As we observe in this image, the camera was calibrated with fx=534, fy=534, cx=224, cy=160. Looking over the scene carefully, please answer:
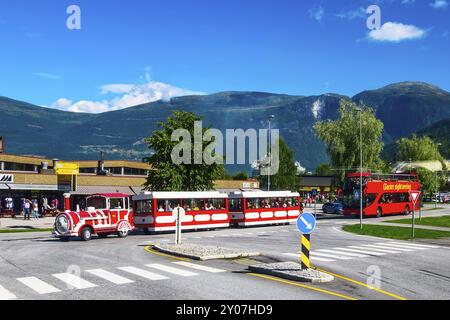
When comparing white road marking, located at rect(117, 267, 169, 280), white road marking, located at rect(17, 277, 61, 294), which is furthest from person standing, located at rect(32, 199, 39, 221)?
white road marking, located at rect(17, 277, 61, 294)

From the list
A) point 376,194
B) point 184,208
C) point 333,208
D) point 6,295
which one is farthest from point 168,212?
point 333,208

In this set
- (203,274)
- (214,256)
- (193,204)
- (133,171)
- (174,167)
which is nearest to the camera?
(203,274)

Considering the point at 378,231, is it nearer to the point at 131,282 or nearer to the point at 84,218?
the point at 84,218

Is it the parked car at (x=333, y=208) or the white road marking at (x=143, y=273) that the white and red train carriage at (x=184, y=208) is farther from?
the parked car at (x=333, y=208)

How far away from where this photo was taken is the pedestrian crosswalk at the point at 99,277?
541 inches

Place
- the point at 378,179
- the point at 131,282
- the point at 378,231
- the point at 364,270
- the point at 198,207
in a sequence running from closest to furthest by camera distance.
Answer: the point at 131,282, the point at 364,270, the point at 378,231, the point at 198,207, the point at 378,179

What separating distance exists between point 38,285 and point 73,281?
3.27 feet

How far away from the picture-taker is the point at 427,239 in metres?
31.3

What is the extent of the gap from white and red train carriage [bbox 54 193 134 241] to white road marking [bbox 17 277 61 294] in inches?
540

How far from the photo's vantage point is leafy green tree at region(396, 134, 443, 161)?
100 meters

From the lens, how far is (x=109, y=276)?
52.0 ft

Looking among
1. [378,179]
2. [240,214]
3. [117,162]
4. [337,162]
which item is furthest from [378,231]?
[117,162]

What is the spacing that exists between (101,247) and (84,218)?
15.3 feet

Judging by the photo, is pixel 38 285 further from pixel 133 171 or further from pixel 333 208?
pixel 133 171
